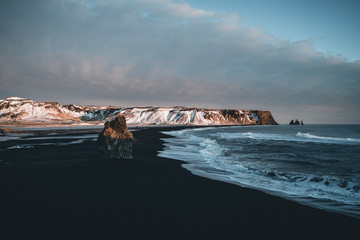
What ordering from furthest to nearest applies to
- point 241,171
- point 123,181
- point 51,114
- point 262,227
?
point 51,114 → point 241,171 → point 123,181 → point 262,227

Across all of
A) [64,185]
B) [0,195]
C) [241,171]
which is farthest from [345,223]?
[0,195]

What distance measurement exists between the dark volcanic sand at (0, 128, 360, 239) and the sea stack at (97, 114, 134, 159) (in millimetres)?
4410

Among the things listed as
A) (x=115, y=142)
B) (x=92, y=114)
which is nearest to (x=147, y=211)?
(x=115, y=142)

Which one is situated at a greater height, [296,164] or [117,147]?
[117,147]

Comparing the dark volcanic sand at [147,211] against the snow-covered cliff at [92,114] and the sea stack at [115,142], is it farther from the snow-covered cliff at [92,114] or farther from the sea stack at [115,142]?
the snow-covered cliff at [92,114]

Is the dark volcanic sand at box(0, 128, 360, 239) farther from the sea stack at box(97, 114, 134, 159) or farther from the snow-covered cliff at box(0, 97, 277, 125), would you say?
the snow-covered cliff at box(0, 97, 277, 125)

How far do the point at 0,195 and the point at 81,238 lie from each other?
475cm

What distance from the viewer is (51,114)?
157m

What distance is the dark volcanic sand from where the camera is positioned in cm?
488

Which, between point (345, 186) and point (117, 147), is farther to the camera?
point (117, 147)

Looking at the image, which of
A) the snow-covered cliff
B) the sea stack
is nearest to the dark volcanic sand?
the sea stack

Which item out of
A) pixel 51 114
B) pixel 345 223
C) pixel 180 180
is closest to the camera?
pixel 345 223

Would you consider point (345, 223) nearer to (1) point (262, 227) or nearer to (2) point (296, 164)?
(1) point (262, 227)

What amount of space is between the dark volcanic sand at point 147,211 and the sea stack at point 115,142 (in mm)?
4410
